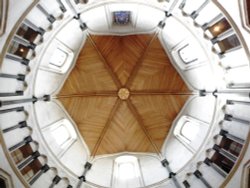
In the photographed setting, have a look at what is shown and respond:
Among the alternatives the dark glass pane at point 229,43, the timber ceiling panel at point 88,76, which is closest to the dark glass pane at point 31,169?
the timber ceiling panel at point 88,76

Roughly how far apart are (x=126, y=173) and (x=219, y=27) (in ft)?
26.5

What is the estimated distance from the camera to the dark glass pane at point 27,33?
11070mm

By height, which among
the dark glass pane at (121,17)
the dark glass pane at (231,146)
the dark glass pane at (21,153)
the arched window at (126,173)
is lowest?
the arched window at (126,173)

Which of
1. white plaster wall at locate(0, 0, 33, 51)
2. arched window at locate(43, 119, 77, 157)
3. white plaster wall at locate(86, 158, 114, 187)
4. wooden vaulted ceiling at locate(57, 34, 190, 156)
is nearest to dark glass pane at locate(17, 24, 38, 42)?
white plaster wall at locate(0, 0, 33, 51)

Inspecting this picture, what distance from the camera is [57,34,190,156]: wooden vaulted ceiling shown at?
1766 cm

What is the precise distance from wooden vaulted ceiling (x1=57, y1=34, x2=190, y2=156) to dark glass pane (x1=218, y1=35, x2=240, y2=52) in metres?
5.43

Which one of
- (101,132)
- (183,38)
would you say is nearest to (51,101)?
(101,132)

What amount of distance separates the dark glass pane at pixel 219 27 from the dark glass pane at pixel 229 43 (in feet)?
1.09

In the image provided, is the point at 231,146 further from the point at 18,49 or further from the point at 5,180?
the point at 18,49

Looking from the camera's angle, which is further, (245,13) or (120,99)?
(120,99)

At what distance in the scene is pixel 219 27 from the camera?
11.5 m

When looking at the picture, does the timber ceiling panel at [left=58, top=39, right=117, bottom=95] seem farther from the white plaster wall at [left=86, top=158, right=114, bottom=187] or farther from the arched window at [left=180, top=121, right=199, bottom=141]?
the arched window at [left=180, top=121, right=199, bottom=141]

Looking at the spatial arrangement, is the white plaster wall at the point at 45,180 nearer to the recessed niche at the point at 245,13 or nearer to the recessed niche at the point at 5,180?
the recessed niche at the point at 5,180

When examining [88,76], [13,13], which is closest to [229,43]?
[13,13]
